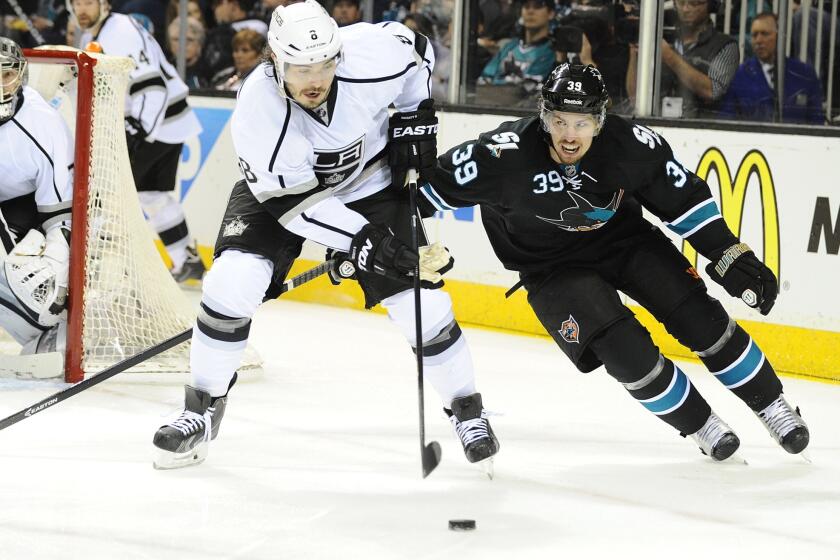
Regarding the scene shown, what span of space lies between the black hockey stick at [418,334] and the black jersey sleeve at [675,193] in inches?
19.4

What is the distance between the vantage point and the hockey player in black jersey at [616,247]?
3088 millimetres

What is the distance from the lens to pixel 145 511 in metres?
2.80

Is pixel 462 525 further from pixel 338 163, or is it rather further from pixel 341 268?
pixel 338 163

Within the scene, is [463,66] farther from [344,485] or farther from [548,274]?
[344,485]

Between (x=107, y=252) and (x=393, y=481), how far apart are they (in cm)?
155

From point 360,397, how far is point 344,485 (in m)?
1.03

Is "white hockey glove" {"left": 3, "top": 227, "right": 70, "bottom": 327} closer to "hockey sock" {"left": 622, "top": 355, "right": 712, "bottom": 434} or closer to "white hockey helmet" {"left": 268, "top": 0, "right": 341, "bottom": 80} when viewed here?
"white hockey helmet" {"left": 268, "top": 0, "right": 341, "bottom": 80}

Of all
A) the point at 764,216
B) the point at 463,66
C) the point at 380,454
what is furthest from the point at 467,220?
the point at 380,454

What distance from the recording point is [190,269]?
19.6 ft

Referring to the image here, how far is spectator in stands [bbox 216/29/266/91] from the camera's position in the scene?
6.27m

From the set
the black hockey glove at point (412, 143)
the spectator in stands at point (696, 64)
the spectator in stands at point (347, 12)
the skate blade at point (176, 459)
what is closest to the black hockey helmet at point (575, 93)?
the black hockey glove at point (412, 143)

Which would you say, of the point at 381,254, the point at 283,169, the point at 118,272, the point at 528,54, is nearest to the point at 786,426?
the point at 381,254

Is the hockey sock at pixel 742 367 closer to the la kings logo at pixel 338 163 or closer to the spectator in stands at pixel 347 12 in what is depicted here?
the la kings logo at pixel 338 163

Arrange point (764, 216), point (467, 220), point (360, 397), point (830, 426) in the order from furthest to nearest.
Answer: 1. point (467, 220)
2. point (764, 216)
3. point (360, 397)
4. point (830, 426)
